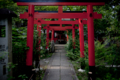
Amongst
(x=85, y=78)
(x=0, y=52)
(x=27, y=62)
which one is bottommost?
(x=85, y=78)

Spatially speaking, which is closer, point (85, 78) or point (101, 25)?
point (85, 78)

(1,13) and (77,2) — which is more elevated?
(77,2)

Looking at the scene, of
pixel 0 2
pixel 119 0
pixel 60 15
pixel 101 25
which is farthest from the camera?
pixel 101 25

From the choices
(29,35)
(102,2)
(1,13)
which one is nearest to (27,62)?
(29,35)

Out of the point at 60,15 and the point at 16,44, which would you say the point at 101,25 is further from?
the point at 16,44

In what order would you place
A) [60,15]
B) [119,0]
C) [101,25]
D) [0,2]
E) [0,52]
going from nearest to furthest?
[0,52]
[60,15]
[119,0]
[0,2]
[101,25]

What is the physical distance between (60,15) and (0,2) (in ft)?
18.8

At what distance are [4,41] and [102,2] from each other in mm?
3791

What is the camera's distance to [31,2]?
3.68 meters

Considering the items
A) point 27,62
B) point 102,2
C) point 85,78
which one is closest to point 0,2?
point 27,62

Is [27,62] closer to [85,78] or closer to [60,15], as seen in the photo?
[60,15]

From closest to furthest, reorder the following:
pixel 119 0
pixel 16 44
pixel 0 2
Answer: pixel 16 44 < pixel 119 0 < pixel 0 2

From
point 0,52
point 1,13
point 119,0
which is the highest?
point 119,0

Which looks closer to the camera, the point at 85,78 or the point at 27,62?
the point at 27,62
